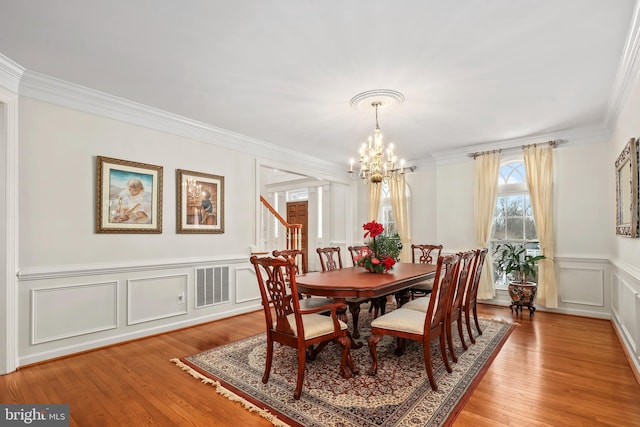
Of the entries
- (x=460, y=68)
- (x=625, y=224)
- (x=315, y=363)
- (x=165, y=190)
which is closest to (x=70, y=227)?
(x=165, y=190)

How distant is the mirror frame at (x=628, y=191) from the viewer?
9.58 ft

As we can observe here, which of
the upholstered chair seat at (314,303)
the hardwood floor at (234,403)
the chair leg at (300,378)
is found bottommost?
the hardwood floor at (234,403)

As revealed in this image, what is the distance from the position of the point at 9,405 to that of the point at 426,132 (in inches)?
202

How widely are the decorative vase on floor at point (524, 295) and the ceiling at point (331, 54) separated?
2.29 metres

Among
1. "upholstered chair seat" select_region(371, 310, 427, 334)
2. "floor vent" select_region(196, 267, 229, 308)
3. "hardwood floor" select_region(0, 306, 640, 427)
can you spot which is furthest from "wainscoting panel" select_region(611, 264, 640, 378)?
"floor vent" select_region(196, 267, 229, 308)

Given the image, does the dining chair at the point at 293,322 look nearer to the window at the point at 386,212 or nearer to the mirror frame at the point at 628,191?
the mirror frame at the point at 628,191

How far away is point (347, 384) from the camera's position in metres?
2.61

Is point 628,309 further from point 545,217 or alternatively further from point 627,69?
point 627,69

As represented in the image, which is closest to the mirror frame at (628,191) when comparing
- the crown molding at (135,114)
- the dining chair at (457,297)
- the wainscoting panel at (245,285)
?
the dining chair at (457,297)

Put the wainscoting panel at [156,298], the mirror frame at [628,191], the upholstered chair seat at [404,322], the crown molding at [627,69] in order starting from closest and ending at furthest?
the crown molding at [627,69] < the upholstered chair seat at [404,322] < the mirror frame at [628,191] < the wainscoting panel at [156,298]

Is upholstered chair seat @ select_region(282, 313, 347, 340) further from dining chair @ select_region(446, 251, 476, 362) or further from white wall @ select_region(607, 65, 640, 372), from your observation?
white wall @ select_region(607, 65, 640, 372)

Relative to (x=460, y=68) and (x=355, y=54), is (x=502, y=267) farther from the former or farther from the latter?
(x=355, y=54)

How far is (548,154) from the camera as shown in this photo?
16.0 ft

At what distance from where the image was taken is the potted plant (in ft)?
15.4
